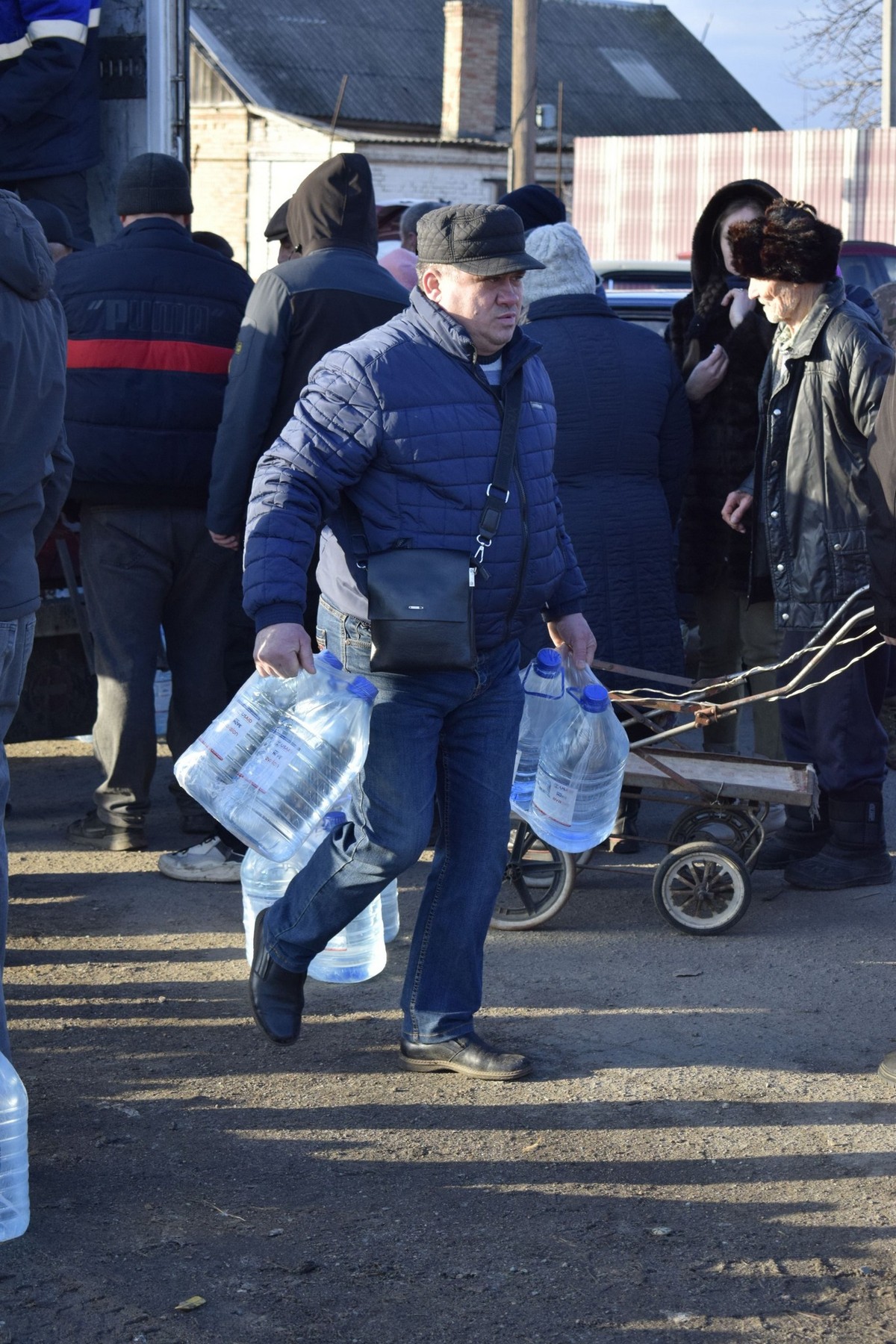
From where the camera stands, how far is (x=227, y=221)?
37.3m

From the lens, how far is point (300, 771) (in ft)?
13.5

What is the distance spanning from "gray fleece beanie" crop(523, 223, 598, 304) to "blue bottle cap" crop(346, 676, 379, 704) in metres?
2.39

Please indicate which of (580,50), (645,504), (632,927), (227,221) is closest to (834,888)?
(632,927)

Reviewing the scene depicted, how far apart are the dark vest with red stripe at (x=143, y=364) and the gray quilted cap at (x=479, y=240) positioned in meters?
2.12

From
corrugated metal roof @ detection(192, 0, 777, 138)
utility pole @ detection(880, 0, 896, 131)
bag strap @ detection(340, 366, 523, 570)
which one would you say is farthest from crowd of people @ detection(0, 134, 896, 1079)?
corrugated metal roof @ detection(192, 0, 777, 138)

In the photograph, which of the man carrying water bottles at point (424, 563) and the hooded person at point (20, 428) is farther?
the man carrying water bottles at point (424, 563)

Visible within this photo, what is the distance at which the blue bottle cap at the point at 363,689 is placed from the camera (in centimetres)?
386

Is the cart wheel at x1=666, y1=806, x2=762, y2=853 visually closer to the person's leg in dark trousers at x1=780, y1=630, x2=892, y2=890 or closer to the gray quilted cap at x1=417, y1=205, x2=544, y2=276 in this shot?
the person's leg in dark trousers at x1=780, y1=630, x2=892, y2=890

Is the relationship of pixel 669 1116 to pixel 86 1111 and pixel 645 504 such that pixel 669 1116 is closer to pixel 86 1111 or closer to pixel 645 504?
pixel 86 1111

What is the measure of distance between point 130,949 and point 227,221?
34.2 meters

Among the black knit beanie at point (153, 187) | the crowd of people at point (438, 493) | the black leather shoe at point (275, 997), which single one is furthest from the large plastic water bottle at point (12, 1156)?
the black knit beanie at point (153, 187)

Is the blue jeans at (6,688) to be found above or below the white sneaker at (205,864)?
above

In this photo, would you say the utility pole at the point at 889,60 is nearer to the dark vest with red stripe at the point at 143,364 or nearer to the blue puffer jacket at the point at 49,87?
the blue puffer jacket at the point at 49,87

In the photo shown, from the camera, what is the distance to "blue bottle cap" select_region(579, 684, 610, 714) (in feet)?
14.9
